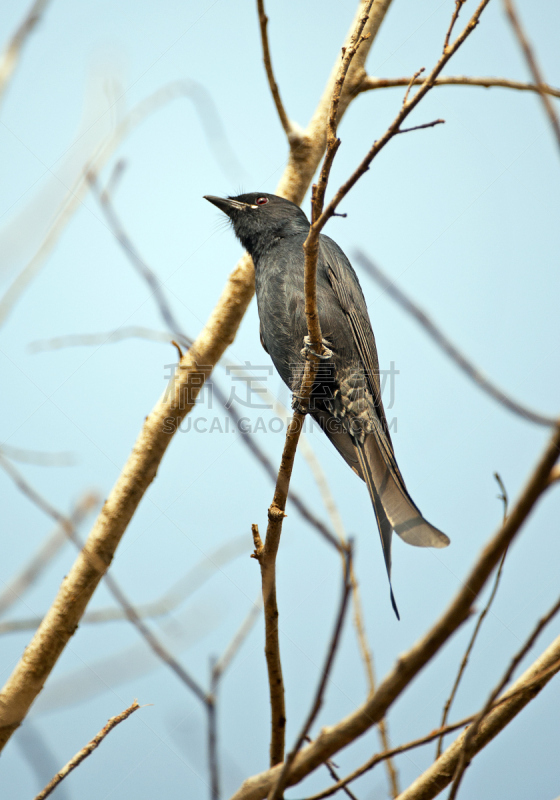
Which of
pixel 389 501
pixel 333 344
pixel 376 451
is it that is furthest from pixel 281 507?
pixel 333 344

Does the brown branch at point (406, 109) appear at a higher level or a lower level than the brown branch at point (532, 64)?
higher

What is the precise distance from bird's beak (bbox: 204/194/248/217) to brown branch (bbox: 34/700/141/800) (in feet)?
12.4

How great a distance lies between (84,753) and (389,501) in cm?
188

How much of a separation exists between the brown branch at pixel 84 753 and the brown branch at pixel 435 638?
98cm

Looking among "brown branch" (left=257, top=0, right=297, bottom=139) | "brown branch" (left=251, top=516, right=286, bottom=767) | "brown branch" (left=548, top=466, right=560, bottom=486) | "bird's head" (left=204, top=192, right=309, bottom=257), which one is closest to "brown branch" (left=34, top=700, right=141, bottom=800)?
"brown branch" (left=251, top=516, right=286, bottom=767)

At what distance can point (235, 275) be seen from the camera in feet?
13.5

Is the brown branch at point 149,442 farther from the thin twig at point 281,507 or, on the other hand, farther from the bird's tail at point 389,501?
the bird's tail at point 389,501

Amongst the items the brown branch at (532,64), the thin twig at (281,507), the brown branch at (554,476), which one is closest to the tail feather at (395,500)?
the thin twig at (281,507)

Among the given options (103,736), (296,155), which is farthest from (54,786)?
(296,155)

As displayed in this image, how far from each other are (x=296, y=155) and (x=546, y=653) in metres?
3.37

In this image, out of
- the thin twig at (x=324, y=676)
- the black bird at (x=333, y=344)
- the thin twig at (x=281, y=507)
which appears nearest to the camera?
the thin twig at (x=324, y=676)

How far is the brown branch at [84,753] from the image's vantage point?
6.48 ft

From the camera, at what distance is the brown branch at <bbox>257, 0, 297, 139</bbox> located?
3.35m

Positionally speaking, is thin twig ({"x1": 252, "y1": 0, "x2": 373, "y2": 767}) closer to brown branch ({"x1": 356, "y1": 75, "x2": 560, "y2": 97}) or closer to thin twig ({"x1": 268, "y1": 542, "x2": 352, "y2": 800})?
thin twig ({"x1": 268, "y1": 542, "x2": 352, "y2": 800})
